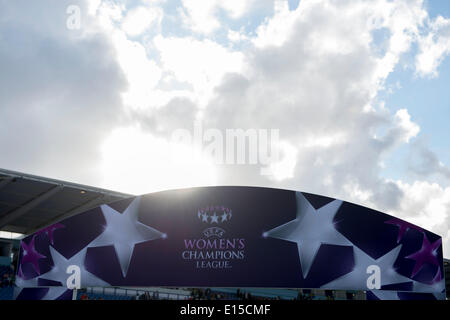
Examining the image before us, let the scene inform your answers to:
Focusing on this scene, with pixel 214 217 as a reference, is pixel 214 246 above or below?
below

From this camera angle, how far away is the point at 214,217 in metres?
25.9

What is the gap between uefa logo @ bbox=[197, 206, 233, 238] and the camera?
84.1ft

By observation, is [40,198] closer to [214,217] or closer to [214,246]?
[214,217]

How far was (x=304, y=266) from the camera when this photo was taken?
972 inches

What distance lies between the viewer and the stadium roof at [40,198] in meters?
33.3

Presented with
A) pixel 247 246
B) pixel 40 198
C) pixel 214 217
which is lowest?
pixel 247 246

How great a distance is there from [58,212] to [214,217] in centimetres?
2151

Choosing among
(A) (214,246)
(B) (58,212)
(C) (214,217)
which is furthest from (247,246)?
(B) (58,212)

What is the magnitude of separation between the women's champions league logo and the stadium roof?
1237 cm

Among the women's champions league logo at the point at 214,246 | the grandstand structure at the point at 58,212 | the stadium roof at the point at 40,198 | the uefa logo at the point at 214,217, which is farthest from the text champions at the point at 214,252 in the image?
the stadium roof at the point at 40,198

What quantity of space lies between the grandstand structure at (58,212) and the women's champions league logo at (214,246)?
5043mm

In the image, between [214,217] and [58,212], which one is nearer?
[214,217]
